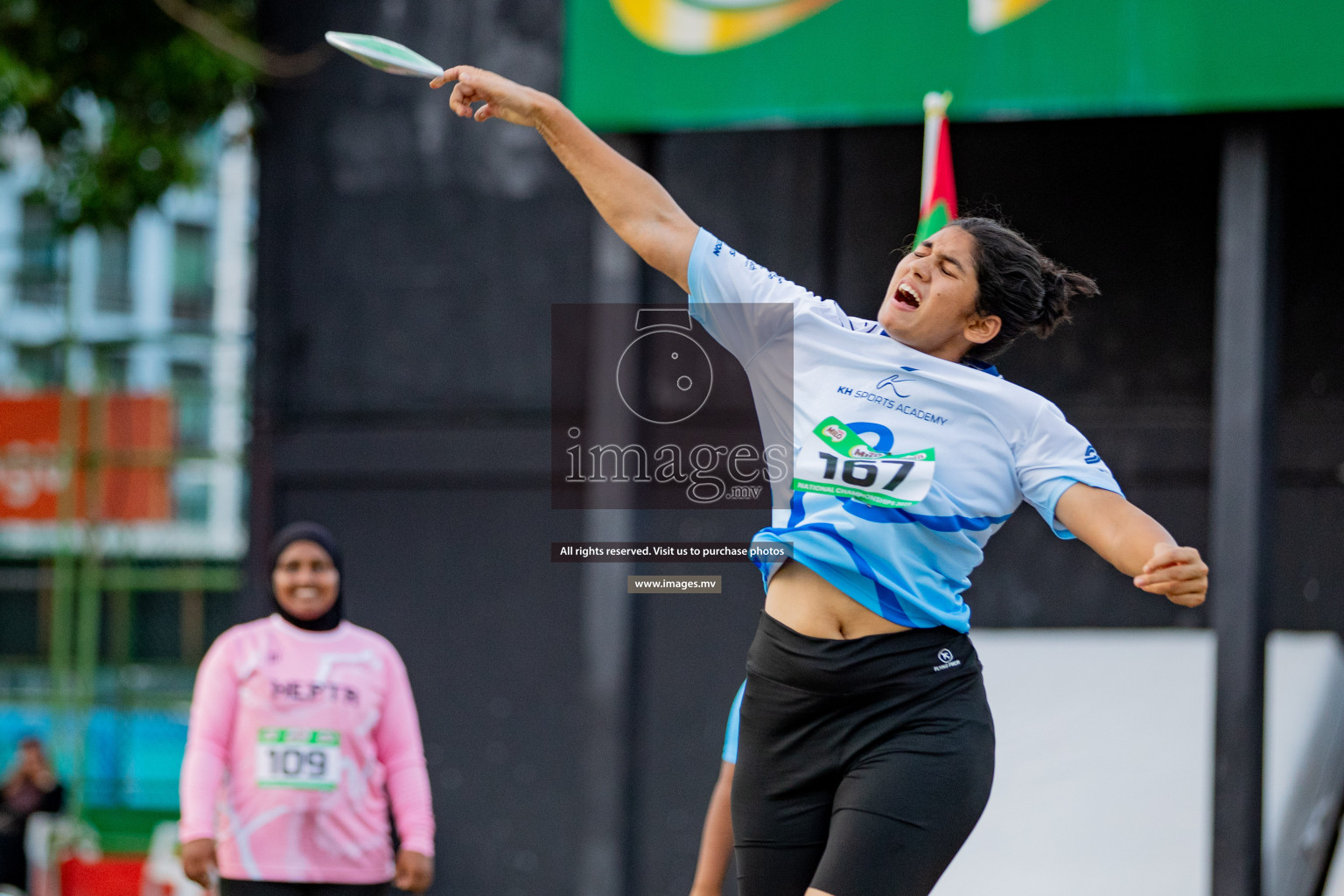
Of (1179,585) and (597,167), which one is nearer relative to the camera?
(1179,585)

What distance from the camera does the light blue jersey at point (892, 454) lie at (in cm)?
287

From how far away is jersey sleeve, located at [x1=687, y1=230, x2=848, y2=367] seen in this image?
303 cm

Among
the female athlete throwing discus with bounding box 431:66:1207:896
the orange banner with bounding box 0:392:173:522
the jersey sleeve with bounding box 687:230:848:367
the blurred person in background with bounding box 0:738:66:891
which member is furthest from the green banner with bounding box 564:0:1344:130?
the blurred person in background with bounding box 0:738:66:891

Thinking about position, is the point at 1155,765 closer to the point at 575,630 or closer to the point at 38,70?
the point at 575,630

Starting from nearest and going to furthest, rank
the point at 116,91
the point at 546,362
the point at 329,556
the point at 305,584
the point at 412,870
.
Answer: the point at 412,870 < the point at 305,584 < the point at 329,556 < the point at 546,362 < the point at 116,91

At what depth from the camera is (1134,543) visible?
2.71 metres

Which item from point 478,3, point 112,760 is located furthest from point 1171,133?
point 112,760

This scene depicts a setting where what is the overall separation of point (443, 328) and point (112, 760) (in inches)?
194

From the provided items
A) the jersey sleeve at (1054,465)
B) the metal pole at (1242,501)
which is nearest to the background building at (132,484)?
the metal pole at (1242,501)

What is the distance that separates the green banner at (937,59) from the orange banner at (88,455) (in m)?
4.51

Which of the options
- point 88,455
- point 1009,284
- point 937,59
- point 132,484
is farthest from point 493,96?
point 132,484

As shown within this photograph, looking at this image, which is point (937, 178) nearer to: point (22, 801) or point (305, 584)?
point (305, 584)

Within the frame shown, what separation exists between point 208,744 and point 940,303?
272 cm

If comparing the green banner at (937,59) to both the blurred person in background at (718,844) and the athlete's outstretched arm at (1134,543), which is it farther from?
the athlete's outstretched arm at (1134,543)
